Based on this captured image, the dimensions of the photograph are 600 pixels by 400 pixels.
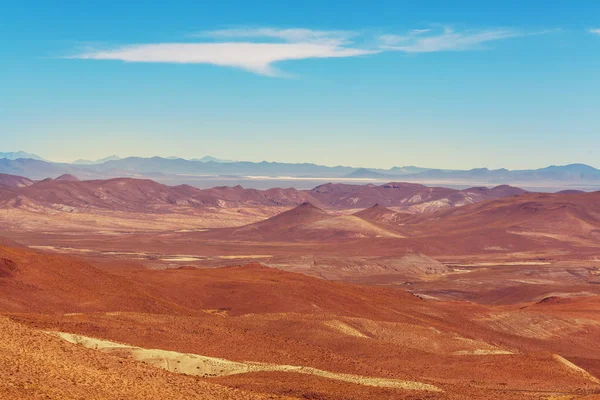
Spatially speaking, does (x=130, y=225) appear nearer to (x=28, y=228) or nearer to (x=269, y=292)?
(x=28, y=228)

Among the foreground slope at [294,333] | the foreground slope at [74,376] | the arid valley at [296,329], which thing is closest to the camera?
the foreground slope at [74,376]

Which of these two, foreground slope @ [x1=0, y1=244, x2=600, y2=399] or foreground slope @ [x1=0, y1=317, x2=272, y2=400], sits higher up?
foreground slope @ [x1=0, y1=317, x2=272, y2=400]

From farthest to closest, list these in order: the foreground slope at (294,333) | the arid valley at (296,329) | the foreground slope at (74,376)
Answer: the foreground slope at (294,333), the arid valley at (296,329), the foreground slope at (74,376)

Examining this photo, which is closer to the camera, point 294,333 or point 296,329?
point 294,333

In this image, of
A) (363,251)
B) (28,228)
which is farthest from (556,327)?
(28,228)

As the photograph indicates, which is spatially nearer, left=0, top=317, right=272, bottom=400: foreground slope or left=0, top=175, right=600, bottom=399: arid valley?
left=0, top=317, right=272, bottom=400: foreground slope

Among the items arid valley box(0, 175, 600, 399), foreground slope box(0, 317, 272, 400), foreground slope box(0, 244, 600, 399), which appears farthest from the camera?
foreground slope box(0, 244, 600, 399)

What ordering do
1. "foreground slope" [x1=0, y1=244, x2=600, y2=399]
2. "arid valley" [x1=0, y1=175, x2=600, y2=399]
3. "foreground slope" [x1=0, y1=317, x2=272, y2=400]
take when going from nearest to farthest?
"foreground slope" [x1=0, y1=317, x2=272, y2=400] < "arid valley" [x1=0, y1=175, x2=600, y2=399] < "foreground slope" [x1=0, y1=244, x2=600, y2=399]

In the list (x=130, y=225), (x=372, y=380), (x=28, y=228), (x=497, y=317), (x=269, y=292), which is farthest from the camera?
(x=130, y=225)

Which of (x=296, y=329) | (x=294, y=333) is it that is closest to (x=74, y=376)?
(x=294, y=333)

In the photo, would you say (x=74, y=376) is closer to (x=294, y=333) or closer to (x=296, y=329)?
(x=294, y=333)

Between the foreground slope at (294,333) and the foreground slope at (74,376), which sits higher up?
the foreground slope at (74,376)
